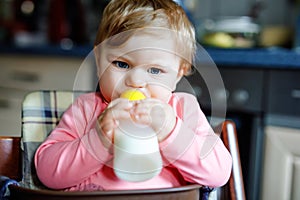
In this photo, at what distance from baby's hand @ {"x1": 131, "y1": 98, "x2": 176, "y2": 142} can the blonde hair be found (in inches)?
4.3

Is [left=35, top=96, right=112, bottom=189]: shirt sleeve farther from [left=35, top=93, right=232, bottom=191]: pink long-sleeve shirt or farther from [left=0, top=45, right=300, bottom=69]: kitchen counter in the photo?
[left=0, top=45, right=300, bottom=69]: kitchen counter

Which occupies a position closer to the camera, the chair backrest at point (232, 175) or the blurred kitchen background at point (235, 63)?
the chair backrest at point (232, 175)

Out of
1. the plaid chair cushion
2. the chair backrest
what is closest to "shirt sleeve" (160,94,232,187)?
the chair backrest

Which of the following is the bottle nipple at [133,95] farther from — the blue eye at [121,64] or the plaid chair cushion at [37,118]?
the plaid chair cushion at [37,118]

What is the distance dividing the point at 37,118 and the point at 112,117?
0.31 meters

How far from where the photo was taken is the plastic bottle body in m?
0.51

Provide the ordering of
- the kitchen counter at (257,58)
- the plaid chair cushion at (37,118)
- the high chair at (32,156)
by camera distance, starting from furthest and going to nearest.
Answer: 1. the kitchen counter at (257,58)
2. the plaid chair cushion at (37,118)
3. the high chair at (32,156)

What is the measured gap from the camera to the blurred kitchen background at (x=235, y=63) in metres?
1.35

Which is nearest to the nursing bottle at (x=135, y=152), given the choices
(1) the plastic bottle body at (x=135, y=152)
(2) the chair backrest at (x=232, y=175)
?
(1) the plastic bottle body at (x=135, y=152)

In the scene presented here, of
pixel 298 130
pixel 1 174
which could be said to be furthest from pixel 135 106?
pixel 298 130

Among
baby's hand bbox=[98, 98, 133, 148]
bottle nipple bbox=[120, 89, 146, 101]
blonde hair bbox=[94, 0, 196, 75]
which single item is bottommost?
baby's hand bbox=[98, 98, 133, 148]

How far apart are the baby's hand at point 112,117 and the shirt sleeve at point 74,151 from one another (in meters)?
0.02

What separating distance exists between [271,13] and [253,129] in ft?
2.05

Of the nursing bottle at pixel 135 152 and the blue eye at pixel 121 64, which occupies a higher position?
the blue eye at pixel 121 64
